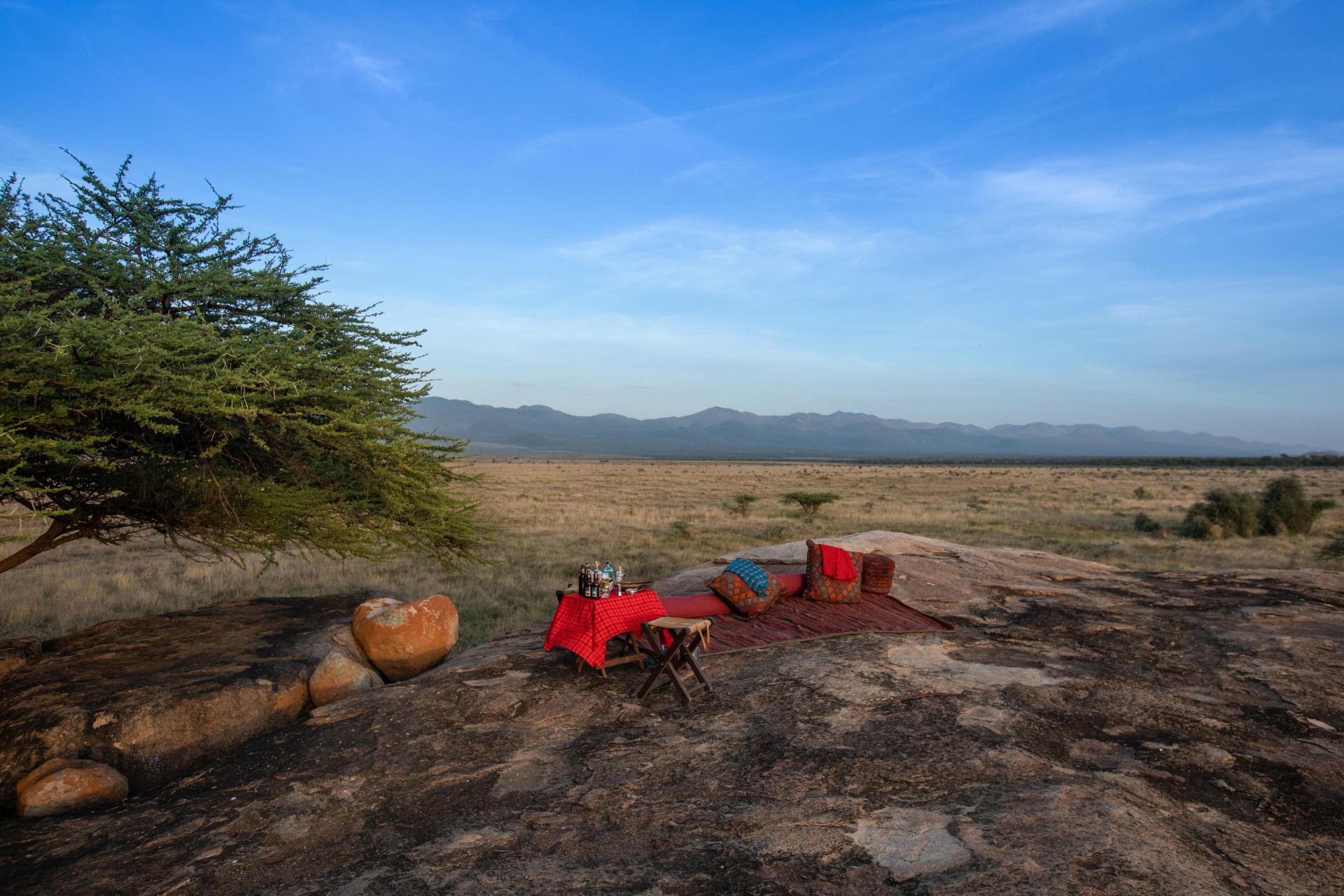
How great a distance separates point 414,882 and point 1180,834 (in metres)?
4.17

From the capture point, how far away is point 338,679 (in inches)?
283

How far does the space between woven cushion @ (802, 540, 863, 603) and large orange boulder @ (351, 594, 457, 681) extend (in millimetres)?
4505

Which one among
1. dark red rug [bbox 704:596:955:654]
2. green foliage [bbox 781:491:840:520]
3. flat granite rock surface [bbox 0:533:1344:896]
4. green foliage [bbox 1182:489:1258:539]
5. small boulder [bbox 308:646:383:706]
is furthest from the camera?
green foliage [bbox 781:491:840:520]

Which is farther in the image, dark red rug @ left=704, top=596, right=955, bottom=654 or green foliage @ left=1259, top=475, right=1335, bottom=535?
green foliage @ left=1259, top=475, right=1335, bottom=535

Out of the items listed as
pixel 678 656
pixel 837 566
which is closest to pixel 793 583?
pixel 837 566

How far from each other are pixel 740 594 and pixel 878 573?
2167 mm

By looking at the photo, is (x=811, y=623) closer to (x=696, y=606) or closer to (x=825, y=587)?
(x=825, y=587)

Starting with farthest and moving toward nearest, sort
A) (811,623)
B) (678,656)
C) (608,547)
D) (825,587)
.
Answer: (608,547), (825,587), (811,623), (678,656)

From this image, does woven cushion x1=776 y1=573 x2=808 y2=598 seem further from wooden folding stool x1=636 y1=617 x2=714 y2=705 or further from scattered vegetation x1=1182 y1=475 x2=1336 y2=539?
scattered vegetation x1=1182 y1=475 x2=1336 y2=539

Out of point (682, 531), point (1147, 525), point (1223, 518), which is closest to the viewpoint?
point (682, 531)

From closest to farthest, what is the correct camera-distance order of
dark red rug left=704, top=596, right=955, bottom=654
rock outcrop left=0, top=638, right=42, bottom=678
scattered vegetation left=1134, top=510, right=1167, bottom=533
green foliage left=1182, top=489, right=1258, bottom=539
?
rock outcrop left=0, top=638, right=42, bottom=678
dark red rug left=704, top=596, right=955, bottom=654
green foliage left=1182, top=489, right=1258, bottom=539
scattered vegetation left=1134, top=510, right=1167, bottom=533

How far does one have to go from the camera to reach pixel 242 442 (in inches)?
316

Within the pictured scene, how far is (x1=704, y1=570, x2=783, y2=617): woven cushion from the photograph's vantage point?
9008 mm

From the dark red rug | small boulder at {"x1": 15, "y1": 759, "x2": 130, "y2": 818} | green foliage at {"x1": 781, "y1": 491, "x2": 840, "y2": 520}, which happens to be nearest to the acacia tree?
small boulder at {"x1": 15, "y1": 759, "x2": 130, "y2": 818}
